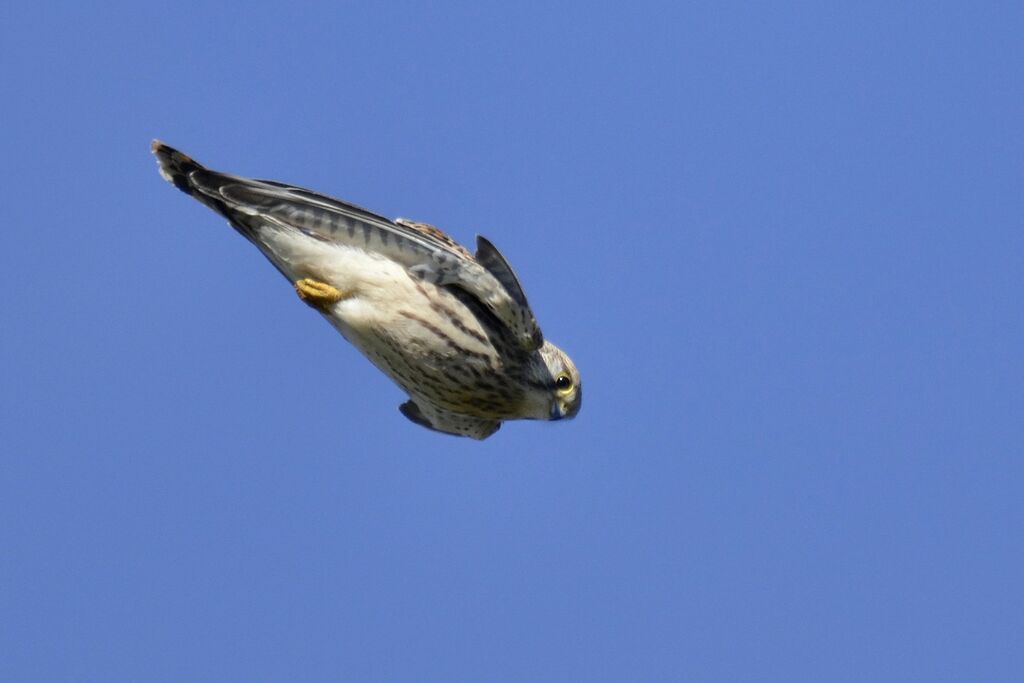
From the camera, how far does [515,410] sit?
34.1 feet

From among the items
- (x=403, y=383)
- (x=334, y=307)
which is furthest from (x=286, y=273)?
(x=403, y=383)

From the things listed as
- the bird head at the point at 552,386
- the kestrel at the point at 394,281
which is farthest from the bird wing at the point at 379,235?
the bird head at the point at 552,386

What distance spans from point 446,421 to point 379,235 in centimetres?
151

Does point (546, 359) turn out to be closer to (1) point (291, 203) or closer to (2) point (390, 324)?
(2) point (390, 324)

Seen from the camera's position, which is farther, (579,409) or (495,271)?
(579,409)

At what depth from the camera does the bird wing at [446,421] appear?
10.6 metres

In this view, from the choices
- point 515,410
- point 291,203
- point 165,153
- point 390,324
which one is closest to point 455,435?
point 515,410

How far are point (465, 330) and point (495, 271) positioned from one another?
1.40 ft

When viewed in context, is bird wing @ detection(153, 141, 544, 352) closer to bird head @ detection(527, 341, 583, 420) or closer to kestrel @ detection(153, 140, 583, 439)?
kestrel @ detection(153, 140, 583, 439)

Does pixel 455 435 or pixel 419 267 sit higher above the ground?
pixel 419 267

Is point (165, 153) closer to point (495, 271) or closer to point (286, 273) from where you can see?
point (286, 273)

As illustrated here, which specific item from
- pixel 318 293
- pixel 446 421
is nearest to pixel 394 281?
pixel 318 293

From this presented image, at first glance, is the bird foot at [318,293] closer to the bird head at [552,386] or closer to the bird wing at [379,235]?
the bird wing at [379,235]

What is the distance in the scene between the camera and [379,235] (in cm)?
992
